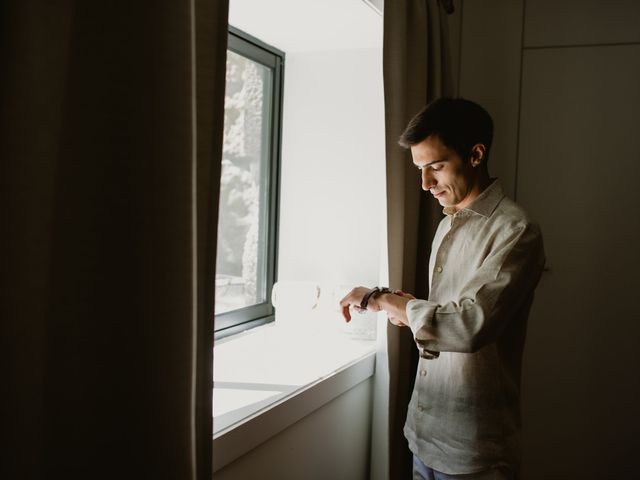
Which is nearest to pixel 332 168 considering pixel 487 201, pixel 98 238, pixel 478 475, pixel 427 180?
pixel 427 180

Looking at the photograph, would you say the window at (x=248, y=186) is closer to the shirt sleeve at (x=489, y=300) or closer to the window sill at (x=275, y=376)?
the window sill at (x=275, y=376)

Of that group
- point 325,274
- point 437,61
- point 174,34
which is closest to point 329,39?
point 437,61

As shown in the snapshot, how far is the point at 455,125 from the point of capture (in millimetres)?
1376

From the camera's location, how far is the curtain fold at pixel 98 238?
667mm

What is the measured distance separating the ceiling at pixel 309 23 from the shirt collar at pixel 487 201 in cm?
91

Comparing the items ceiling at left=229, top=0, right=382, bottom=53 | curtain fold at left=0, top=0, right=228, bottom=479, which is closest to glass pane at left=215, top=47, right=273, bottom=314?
ceiling at left=229, top=0, right=382, bottom=53

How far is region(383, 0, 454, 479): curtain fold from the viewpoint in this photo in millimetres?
1899

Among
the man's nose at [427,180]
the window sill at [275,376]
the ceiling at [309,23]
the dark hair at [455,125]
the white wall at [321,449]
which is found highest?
the ceiling at [309,23]

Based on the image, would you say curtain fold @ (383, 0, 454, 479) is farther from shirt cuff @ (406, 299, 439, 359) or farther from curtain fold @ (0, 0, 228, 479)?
curtain fold @ (0, 0, 228, 479)

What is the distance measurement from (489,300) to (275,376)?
0.71 m

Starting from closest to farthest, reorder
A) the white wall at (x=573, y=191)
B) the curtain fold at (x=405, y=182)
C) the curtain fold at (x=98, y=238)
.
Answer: the curtain fold at (x=98, y=238)
the curtain fold at (x=405, y=182)
the white wall at (x=573, y=191)

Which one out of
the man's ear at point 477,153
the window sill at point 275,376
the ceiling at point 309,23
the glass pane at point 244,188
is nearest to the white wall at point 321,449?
the window sill at point 275,376

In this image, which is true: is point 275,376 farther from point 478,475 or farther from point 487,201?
point 487,201

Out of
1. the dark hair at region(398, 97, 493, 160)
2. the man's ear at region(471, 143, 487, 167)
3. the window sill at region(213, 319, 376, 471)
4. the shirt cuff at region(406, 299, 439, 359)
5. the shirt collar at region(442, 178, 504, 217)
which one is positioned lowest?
the window sill at region(213, 319, 376, 471)
